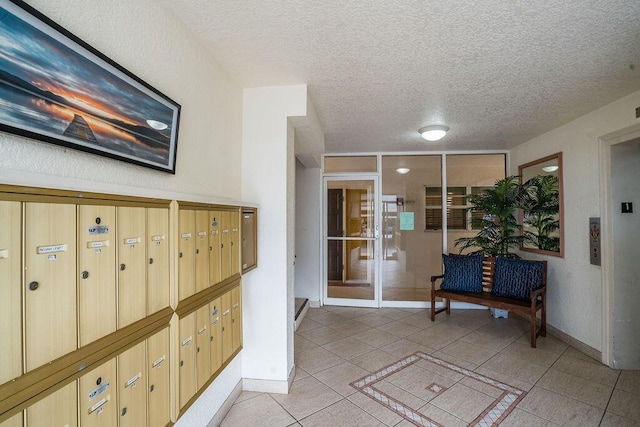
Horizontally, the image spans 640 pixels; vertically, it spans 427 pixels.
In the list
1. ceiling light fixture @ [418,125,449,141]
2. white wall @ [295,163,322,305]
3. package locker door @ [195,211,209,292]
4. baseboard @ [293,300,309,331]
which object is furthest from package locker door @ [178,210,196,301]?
white wall @ [295,163,322,305]

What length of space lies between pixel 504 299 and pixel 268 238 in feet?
10.3

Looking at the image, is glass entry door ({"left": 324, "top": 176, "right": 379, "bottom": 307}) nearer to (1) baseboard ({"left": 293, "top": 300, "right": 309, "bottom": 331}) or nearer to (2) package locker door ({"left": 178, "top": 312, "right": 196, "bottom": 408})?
(1) baseboard ({"left": 293, "top": 300, "right": 309, "bottom": 331})

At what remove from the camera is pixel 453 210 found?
4.71 m

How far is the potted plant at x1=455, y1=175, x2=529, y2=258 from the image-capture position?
3982 millimetres

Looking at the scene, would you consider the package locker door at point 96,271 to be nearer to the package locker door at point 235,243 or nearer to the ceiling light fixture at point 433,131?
the package locker door at point 235,243

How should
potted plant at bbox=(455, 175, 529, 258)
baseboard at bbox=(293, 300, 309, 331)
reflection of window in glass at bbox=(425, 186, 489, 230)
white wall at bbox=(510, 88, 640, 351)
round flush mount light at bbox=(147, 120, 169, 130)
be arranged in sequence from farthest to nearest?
reflection of window in glass at bbox=(425, 186, 489, 230), potted plant at bbox=(455, 175, 529, 258), baseboard at bbox=(293, 300, 309, 331), white wall at bbox=(510, 88, 640, 351), round flush mount light at bbox=(147, 120, 169, 130)

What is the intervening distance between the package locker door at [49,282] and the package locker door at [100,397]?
0.49 feet

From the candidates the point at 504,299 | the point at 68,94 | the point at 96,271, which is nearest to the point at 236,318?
the point at 96,271

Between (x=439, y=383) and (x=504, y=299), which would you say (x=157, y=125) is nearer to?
(x=439, y=383)

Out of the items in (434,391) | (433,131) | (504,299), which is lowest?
(434,391)

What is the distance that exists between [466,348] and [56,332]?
3639 millimetres

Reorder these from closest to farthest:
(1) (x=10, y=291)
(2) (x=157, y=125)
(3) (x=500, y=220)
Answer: (1) (x=10, y=291) < (2) (x=157, y=125) < (3) (x=500, y=220)

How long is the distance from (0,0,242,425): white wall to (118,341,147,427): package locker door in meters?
0.63

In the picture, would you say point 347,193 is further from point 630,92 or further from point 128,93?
point 128,93
